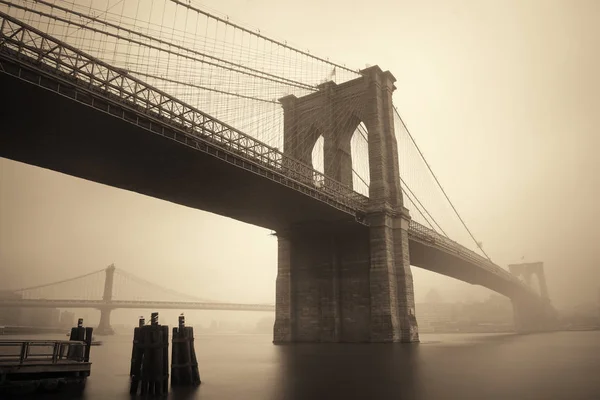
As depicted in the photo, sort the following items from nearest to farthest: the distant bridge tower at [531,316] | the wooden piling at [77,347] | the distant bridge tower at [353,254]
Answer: the wooden piling at [77,347], the distant bridge tower at [353,254], the distant bridge tower at [531,316]

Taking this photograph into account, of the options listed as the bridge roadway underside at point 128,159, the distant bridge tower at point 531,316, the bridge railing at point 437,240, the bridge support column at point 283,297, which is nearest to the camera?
the bridge roadway underside at point 128,159

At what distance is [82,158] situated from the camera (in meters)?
23.2

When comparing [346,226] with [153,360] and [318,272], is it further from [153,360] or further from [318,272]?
[153,360]

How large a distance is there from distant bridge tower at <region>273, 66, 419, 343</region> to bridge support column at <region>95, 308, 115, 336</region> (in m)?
68.6

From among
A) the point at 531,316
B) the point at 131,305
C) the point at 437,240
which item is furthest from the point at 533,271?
the point at 131,305

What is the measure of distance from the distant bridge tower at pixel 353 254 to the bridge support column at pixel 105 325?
68623 mm

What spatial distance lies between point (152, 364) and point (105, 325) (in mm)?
95051

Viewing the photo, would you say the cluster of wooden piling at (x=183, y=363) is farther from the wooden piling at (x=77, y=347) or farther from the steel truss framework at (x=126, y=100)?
the steel truss framework at (x=126, y=100)

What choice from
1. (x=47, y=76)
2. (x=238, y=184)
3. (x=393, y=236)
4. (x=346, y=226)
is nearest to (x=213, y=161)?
(x=238, y=184)

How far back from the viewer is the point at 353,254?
35.9m

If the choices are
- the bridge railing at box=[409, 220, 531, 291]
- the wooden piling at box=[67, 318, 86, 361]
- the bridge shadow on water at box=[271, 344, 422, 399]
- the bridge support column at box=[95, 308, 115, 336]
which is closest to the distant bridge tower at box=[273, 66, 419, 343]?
the bridge railing at box=[409, 220, 531, 291]

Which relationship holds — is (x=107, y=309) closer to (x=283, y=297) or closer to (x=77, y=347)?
(x=283, y=297)

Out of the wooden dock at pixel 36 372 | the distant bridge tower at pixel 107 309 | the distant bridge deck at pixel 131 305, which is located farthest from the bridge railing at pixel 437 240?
the distant bridge tower at pixel 107 309

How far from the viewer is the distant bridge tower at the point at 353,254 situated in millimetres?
33656
